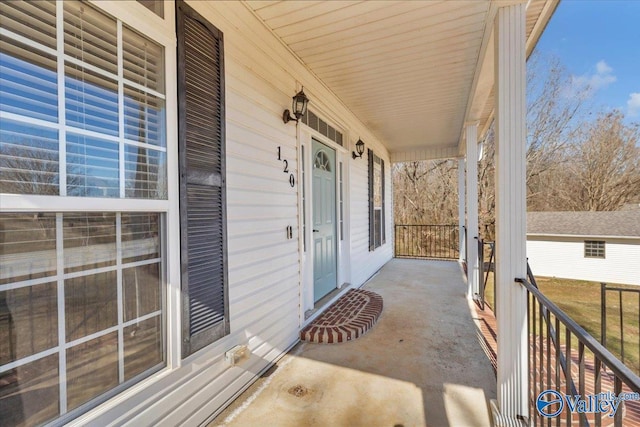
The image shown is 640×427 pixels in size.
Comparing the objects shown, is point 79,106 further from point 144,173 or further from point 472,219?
point 472,219

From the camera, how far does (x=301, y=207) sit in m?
3.13

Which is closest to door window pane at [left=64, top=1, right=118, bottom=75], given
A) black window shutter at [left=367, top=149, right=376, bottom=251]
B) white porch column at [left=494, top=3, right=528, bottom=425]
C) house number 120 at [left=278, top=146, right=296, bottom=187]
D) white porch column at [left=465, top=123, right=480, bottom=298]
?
house number 120 at [left=278, top=146, right=296, bottom=187]

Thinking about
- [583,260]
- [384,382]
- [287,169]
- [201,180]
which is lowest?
[384,382]

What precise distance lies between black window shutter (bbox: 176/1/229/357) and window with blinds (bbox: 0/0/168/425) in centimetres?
14

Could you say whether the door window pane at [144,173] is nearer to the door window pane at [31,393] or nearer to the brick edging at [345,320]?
the door window pane at [31,393]

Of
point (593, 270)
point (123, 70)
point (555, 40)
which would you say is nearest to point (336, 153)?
point (123, 70)

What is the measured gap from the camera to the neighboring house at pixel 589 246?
4.39m

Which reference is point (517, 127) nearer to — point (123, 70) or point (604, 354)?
point (604, 354)

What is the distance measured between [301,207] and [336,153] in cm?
152

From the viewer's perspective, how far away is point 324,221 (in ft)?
12.8

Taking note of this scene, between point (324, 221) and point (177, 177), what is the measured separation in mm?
2466

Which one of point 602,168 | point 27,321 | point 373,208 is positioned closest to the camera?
point 27,321

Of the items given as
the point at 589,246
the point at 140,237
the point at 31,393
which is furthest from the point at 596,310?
the point at 31,393

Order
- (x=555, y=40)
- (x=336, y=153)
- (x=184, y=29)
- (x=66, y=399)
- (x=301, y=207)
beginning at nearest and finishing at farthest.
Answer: (x=66, y=399)
(x=184, y=29)
(x=301, y=207)
(x=336, y=153)
(x=555, y=40)
